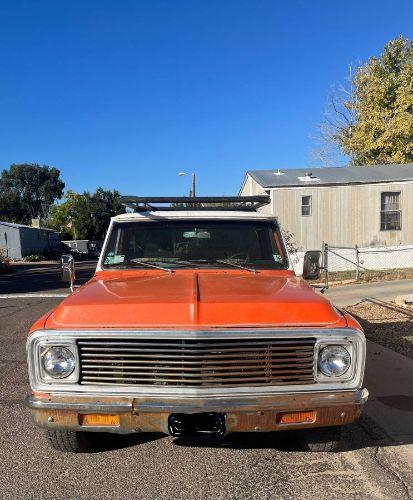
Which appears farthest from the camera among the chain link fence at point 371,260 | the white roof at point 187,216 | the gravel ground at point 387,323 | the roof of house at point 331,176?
the roof of house at point 331,176

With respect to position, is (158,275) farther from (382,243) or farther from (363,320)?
(382,243)

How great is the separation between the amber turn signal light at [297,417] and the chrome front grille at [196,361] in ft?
0.60

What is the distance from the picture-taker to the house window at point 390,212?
1886cm

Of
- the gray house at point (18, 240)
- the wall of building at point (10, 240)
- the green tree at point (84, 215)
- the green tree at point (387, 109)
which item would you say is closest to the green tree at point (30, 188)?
the green tree at point (84, 215)

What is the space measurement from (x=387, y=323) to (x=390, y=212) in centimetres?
1205

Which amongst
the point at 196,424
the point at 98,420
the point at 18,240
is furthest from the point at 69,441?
the point at 18,240

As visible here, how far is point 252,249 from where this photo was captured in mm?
4484

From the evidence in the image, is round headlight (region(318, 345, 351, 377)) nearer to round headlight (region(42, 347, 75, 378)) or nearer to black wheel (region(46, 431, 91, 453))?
round headlight (region(42, 347, 75, 378))

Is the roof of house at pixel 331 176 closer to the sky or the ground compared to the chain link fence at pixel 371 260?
closer to the sky

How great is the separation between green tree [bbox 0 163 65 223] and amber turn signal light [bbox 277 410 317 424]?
8659 centimetres

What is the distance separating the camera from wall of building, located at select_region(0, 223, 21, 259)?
38.7 metres

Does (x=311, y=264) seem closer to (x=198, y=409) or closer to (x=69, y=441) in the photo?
(x=198, y=409)

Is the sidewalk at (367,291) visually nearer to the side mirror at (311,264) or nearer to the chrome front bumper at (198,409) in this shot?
the side mirror at (311,264)

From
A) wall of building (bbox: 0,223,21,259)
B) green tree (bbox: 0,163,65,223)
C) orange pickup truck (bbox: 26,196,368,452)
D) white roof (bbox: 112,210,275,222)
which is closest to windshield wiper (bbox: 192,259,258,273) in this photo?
white roof (bbox: 112,210,275,222)
